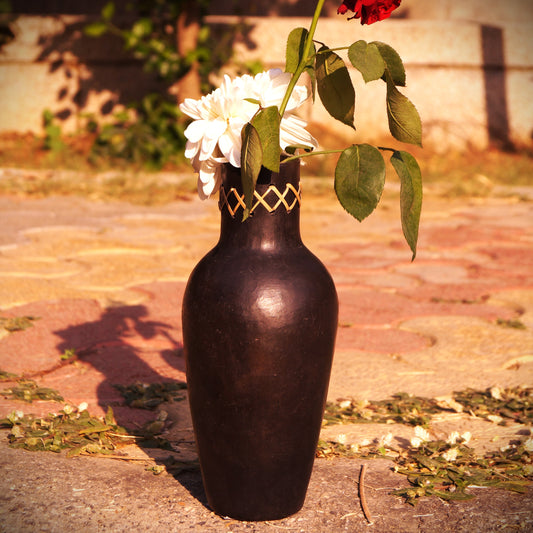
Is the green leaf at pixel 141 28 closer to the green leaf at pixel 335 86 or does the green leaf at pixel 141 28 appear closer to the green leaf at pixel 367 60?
the green leaf at pixel 335 86

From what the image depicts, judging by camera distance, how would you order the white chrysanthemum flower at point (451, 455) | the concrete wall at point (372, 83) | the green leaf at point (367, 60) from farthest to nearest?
the concrete wall at point (372, 83) < the white chrysanthemum flower at point (451, 455) < the green leaf at point (367, 60)

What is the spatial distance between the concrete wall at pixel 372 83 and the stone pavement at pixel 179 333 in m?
1.88

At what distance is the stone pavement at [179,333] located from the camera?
139 centimetres

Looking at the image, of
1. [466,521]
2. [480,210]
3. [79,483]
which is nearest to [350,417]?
[466,521]

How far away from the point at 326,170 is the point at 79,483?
4.77 m

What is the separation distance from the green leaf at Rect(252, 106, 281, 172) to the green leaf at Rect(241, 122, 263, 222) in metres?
0.03

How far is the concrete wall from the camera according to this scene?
6539mm

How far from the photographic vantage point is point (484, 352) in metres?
2.37

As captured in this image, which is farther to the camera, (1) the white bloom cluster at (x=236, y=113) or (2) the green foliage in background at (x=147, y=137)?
(2) the green foliage in background at (x=147, y=137)

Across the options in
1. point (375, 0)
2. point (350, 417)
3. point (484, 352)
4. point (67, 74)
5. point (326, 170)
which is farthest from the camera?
point (67, 74)

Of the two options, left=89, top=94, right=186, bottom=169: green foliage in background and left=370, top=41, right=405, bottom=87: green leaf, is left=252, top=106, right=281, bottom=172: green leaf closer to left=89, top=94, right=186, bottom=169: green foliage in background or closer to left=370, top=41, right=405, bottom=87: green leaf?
left=370, top=41, right=405, bottom=87: green leaf

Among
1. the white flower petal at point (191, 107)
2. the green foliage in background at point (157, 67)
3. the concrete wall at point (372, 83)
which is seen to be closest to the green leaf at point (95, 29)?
the green foliage in background at point (157, 67)

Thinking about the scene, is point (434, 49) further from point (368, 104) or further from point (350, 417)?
point (350, 417)

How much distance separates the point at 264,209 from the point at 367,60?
0.31 m
